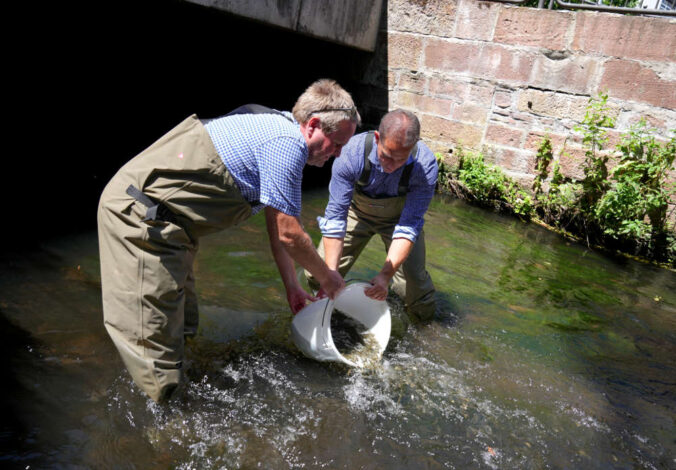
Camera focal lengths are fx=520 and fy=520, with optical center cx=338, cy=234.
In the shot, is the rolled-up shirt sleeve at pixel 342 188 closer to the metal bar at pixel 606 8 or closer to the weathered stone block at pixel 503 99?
the weathered stone block at pixel 503 99

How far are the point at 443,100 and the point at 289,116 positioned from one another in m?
5.97

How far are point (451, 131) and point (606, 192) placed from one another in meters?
2.47

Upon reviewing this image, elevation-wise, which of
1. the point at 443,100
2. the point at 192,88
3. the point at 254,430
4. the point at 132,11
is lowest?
the point at 254,430

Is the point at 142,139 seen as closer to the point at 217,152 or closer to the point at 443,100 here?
the point at 443,100

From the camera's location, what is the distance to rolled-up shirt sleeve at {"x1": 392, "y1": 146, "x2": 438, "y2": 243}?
3.63 metres

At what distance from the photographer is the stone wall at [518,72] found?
6445 millimetres

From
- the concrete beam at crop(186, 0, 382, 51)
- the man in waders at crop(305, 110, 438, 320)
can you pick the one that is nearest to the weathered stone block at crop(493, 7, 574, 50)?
the concrete beam at crop(186, 0, 382, 51)

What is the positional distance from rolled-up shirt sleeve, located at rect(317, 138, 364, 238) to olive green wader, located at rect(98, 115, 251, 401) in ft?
3.10

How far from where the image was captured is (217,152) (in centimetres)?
249

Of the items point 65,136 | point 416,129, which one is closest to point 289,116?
point 416,129

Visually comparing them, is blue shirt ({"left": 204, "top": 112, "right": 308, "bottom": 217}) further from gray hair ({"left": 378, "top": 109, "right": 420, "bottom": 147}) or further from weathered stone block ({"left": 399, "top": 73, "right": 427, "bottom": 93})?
weathered stone block ({"left": 399, "top": 73, "right": 427, "bottom": 93})

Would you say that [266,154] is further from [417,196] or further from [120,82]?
[120,82]

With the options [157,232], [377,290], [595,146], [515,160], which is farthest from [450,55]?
[157,232]

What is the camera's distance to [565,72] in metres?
7.00
